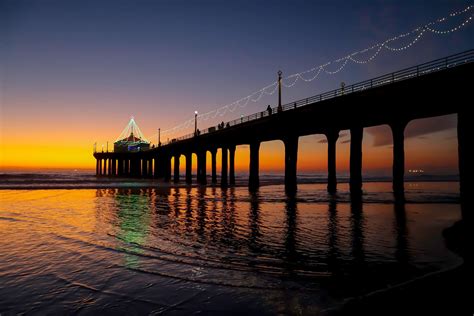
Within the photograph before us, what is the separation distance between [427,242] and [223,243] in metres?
6.66

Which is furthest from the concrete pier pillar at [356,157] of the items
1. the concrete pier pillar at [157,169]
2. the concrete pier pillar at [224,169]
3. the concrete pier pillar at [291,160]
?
the concrete pier pillar at [157,169]

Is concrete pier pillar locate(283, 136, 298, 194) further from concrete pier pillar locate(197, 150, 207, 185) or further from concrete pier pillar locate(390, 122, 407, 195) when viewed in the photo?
concrete pier pillar locate(197, 150, 207, 185)

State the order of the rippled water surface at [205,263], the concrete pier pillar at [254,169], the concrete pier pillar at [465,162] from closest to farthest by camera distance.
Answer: the rippled water surface at [205,263] < the concrete pier pillar at [465,162] < the concrete pier pillar at [254,169]

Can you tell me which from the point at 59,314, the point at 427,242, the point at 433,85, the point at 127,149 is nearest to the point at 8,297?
the point at 59,314

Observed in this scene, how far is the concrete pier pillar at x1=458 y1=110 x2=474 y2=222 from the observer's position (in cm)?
1548

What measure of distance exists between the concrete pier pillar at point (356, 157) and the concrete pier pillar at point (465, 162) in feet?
42.0

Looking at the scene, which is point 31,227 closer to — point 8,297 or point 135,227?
point 135,227

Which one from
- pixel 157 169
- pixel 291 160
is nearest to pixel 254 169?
pixel 291 160

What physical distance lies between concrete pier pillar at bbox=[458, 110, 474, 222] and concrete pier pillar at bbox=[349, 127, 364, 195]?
1279 cm

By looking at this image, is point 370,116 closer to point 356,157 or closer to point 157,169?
point 356,157

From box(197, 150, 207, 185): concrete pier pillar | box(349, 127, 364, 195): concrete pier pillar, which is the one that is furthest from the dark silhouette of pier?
box(197, 150, 207, 185): concrete pier pillar

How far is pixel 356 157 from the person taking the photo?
99.5 ft

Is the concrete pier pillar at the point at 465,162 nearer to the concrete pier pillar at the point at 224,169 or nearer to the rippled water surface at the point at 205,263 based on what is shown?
the rippled water surface at the point at 205,263

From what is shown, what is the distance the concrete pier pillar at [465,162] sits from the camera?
15484mm
